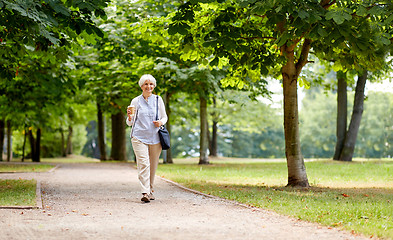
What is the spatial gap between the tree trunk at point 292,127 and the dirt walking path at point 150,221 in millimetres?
2885

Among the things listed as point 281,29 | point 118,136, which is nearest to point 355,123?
point 118,136

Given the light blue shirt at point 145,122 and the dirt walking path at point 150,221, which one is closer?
the dirt walking path at point 150,221

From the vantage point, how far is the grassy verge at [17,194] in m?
8.90

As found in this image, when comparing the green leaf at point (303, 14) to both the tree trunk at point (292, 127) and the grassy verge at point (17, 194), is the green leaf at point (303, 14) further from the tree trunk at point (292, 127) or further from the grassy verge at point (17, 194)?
the grassy verge at point (17, 194)

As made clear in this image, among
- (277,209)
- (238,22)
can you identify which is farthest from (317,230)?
(238,22)

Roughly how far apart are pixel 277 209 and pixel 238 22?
5.38 meters

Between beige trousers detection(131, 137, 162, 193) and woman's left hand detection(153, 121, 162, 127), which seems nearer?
beige trousers detection(131, 137, 162, 193)

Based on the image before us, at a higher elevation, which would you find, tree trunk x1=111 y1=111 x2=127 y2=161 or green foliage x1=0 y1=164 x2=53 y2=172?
tree trunk x1=111 y1=111 x2=127 y2=161

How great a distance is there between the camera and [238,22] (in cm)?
1230

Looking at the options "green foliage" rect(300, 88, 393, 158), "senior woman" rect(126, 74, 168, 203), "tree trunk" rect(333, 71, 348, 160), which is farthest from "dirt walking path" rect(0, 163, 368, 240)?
"green foliage" rect(300, 88, 393, 158)

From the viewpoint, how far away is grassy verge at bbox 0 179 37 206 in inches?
350

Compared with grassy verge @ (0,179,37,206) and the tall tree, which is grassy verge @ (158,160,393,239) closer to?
the tall tree

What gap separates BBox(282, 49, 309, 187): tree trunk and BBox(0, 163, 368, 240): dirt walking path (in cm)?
289

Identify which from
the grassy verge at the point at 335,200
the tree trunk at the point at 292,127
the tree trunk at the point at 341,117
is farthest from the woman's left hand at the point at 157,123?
the tree trunk at the point at 341,117
